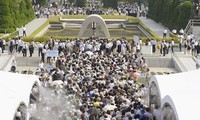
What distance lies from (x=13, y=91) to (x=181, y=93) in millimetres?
5164

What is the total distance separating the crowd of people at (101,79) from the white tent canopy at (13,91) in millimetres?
1588

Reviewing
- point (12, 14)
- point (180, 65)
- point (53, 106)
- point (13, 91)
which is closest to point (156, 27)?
point (12, 14)

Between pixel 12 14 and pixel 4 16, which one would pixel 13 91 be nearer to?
pixel 4 16

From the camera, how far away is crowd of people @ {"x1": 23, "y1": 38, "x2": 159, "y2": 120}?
1681 centimetres

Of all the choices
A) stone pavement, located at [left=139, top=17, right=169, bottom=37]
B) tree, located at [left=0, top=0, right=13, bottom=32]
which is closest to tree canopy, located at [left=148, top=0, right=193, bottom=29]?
stone pavement, located at [left=139, top=17, right=169, bottom=37]

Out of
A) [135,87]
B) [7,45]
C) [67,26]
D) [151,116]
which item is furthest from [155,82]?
[67,26]

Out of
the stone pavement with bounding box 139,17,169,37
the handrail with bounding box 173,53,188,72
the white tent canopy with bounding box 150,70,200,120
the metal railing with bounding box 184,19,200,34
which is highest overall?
the white tent canopy with bounding box 150,70,200,120

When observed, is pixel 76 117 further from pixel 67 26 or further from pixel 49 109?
pixel 67 26

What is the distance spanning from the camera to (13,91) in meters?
15.9

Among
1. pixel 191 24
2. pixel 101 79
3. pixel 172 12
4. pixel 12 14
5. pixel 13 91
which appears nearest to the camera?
pixel 13 91

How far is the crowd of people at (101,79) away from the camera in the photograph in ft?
55.2

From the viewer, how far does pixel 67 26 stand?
55250 millimetres

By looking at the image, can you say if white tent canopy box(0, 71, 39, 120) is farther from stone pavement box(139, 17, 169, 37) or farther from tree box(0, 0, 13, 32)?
stone pavement box(139, 17, 169, 37)

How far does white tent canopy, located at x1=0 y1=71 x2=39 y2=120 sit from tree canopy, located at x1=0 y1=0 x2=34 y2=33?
26.3m
